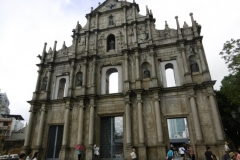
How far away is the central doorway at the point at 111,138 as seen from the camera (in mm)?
13266

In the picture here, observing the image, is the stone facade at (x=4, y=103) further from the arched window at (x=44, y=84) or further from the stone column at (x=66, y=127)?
the stone column at (x=66, y=127)

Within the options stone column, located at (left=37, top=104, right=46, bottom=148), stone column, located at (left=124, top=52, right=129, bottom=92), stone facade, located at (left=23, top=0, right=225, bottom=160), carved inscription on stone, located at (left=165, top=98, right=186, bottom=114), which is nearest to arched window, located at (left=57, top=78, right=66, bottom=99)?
stone facade, located at (left=23, top=0, right=225, bottom=160)

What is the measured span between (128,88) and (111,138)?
3.97m

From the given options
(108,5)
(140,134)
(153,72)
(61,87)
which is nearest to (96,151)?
(140,134)

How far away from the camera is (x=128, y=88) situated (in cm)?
1409

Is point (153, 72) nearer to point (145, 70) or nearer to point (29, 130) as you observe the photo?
point (145, 70)

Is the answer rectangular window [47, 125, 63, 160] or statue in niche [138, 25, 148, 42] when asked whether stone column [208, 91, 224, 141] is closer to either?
statue in niche [138, 25, 148, 42]

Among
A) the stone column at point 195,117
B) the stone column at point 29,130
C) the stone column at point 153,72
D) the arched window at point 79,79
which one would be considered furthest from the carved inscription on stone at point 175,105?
the stone column at point 29,130

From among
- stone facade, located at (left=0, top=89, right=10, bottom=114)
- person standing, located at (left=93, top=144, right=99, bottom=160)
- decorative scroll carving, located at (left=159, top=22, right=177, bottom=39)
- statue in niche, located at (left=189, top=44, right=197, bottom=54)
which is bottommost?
person standing, located at (left=93, top=144, right=99, bottom=160)

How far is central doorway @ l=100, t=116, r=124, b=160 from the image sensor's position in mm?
13266

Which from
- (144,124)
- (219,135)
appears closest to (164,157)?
(144,124)

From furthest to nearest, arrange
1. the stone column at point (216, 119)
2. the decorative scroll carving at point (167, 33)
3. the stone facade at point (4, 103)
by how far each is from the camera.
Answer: the stone facade at point (4, 103) → the decorative scroll carving at point (167, 33) → the stone column at point (216, 119)

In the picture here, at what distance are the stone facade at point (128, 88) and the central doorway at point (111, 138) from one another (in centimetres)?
46

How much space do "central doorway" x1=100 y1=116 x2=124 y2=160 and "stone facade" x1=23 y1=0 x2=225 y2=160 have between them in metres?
0.46
